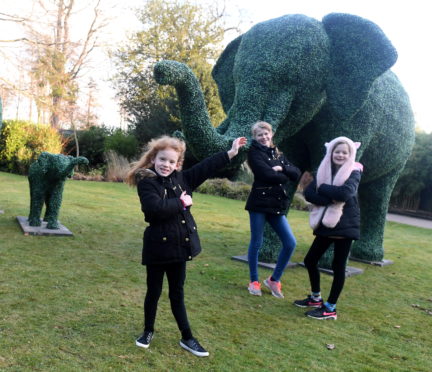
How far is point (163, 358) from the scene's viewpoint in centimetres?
277

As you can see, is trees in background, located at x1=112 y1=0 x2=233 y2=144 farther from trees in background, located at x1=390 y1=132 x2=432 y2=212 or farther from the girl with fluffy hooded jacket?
the girl with fluffy hooded jacket

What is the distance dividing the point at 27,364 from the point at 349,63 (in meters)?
4.14

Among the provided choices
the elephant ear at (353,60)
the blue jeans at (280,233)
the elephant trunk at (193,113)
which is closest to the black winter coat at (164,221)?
the elephant trunk at (193,113)

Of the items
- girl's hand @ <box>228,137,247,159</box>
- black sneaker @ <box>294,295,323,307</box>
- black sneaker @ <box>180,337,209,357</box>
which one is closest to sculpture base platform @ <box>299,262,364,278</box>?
black sneaker @ <box>294,295,323,307</box>

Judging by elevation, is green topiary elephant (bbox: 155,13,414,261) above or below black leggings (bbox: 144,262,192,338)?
above

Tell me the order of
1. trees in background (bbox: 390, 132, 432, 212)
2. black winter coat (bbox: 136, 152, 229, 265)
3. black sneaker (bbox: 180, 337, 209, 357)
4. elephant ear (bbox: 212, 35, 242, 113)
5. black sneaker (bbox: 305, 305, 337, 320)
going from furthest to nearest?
trees in background (bbox: 390, 132, 432, 212) → elephant ear (bbox: 212, 35, 242, 113) → black sneaker (bbox: 305, 305, 337, 320) → black sneaker (bbox: 180, 337, 209, 357) → black winter coat (bbox: 136, 152, 229, 265)

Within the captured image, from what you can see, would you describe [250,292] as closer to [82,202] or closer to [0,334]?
[0,334]

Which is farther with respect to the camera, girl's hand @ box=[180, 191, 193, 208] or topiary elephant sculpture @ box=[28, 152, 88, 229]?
topiary elephant sculpture @ box=[28, 152, 88, 229]

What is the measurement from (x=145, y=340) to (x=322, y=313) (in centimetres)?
171

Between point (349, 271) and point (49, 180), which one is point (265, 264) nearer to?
point (349, 271)

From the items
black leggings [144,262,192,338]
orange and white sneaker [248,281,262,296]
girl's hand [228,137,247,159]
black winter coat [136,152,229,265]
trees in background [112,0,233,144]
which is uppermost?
trees in background [112,0,233,144]

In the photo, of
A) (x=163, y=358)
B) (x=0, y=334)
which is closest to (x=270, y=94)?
(x=163, y=358)

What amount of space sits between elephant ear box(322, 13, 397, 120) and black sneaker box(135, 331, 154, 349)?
128 inches

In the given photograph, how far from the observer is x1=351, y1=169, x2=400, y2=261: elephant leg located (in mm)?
6582
